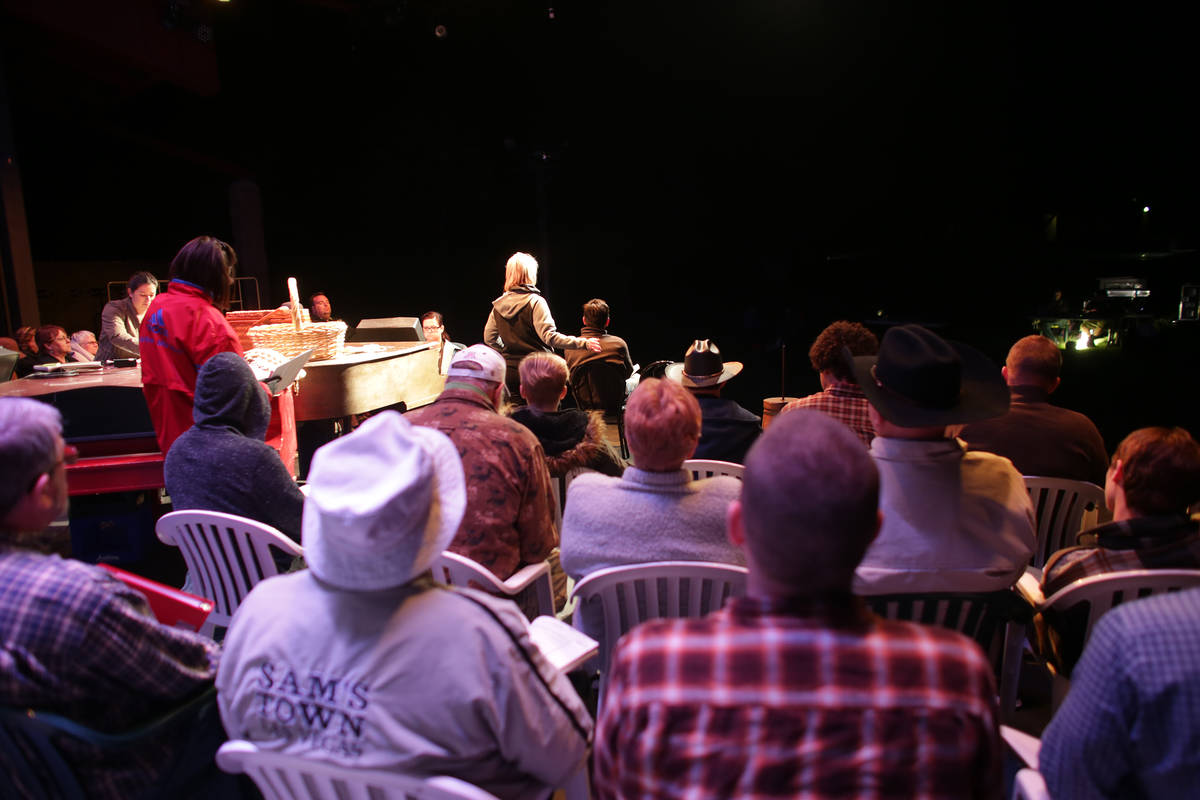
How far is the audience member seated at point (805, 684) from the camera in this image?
0.84 m

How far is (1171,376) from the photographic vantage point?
7.73 m

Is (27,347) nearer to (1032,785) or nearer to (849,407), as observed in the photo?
(849,407)

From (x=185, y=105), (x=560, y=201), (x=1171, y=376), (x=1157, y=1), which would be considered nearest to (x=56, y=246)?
(x=185, y=105)

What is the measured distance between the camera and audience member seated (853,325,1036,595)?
172 centimetres

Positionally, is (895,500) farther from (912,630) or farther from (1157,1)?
(1157,1)

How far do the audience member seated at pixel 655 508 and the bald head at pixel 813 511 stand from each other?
89 centimetres

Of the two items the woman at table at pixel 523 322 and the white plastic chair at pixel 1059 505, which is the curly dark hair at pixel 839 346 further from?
the woman at table at pixel 523 322

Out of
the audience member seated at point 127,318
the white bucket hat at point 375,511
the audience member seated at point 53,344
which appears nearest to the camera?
the white bucket hat at point 375,511

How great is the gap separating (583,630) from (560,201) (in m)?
9.81

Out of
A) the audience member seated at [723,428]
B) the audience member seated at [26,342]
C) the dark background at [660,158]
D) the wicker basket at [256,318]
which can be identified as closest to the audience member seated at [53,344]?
the audience member seated at [26,342]

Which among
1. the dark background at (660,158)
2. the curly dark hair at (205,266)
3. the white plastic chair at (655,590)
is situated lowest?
the white plastic chair at (655,590)

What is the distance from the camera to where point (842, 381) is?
301cm

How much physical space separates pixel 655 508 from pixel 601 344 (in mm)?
3341

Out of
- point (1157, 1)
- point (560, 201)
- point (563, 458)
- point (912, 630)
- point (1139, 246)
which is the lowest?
point (563, 458)
